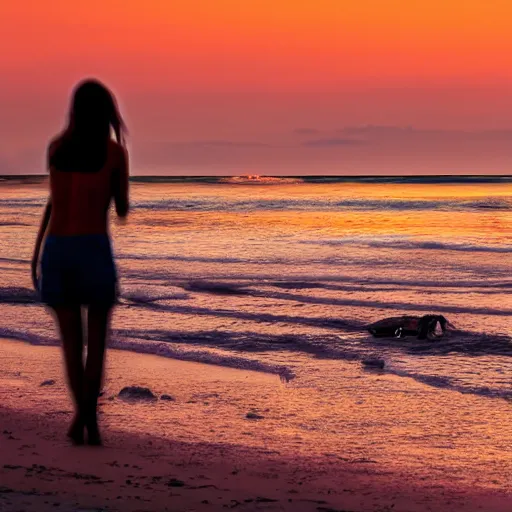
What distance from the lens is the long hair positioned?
188 inches

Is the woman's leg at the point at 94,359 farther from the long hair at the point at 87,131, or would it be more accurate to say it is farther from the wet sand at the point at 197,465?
the long hair at the point at 87,131

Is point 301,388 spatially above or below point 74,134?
below

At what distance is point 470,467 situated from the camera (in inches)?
195

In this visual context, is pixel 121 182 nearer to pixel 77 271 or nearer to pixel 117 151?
pixel 117 151

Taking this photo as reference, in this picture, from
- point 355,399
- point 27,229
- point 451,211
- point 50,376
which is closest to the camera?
point 355,399

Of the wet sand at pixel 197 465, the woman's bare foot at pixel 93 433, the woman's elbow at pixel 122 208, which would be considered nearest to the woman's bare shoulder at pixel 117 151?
the woman's elbow at pixel 122 208

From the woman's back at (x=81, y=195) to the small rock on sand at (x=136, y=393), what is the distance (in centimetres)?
185

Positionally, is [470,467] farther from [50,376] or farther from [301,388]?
[50,376]

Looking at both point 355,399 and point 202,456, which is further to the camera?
point 355,399

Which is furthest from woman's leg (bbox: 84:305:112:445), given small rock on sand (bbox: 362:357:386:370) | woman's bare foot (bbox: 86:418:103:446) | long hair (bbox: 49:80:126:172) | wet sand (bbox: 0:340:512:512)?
small rock on sand (bbox: 362:357:386:370)

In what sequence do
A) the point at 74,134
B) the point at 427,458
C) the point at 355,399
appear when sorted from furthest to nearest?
the point at 355,399 < the point at 427,458 < the point at 74,134

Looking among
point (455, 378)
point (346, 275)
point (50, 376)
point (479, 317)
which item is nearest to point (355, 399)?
point (455, 378)

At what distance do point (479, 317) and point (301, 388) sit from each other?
4.17 metres

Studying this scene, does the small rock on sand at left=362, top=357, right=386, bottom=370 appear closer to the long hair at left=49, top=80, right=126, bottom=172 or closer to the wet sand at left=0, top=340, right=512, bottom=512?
the wet sand at left=0, top=340, right=512, bottom=512
